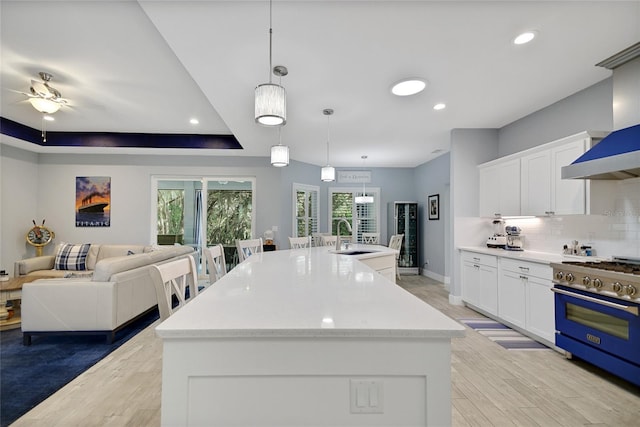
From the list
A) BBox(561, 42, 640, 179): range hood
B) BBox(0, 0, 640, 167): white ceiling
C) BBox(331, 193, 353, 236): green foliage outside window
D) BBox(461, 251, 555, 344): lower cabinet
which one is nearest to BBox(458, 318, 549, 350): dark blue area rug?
BBox(461, 251, 555, 344): lower cabinet

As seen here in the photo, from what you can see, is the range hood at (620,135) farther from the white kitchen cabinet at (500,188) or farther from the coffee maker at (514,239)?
the coffee maker at (514,239)

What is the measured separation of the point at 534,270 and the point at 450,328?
280 centimetres

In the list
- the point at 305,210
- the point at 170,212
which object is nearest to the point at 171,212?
the point at 170,212

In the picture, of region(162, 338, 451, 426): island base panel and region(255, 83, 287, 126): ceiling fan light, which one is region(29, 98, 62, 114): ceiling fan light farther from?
region(162, 338, 451, 426): island base panel

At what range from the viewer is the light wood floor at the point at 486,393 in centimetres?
191

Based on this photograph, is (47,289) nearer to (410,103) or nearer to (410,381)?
(410,381)

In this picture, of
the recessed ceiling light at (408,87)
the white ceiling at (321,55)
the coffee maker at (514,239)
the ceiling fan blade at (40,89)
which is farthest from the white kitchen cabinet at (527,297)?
the ceiling fan blade at (40,89)

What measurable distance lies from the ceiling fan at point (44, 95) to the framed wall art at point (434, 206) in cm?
642

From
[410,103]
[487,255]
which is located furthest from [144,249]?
[487,255]

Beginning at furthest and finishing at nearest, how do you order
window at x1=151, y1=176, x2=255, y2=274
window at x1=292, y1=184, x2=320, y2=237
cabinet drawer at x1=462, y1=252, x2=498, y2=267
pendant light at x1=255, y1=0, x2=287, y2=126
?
1. window at x1=292, y1=184, x2=320, y2=237
2. window at x1=151, y1=176, x2=255, y2=274
3. cabinet drawer at x1=462, y1=252, x2=498, y2=267
4. pendant light at x1=255, y1=0, x2=287, y2=126

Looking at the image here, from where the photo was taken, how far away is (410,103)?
3498 millimetres

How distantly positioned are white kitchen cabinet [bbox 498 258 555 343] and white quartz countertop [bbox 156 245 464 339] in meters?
2.27

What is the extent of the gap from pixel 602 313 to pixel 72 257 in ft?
23.9

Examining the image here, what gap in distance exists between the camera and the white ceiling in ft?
6.56
